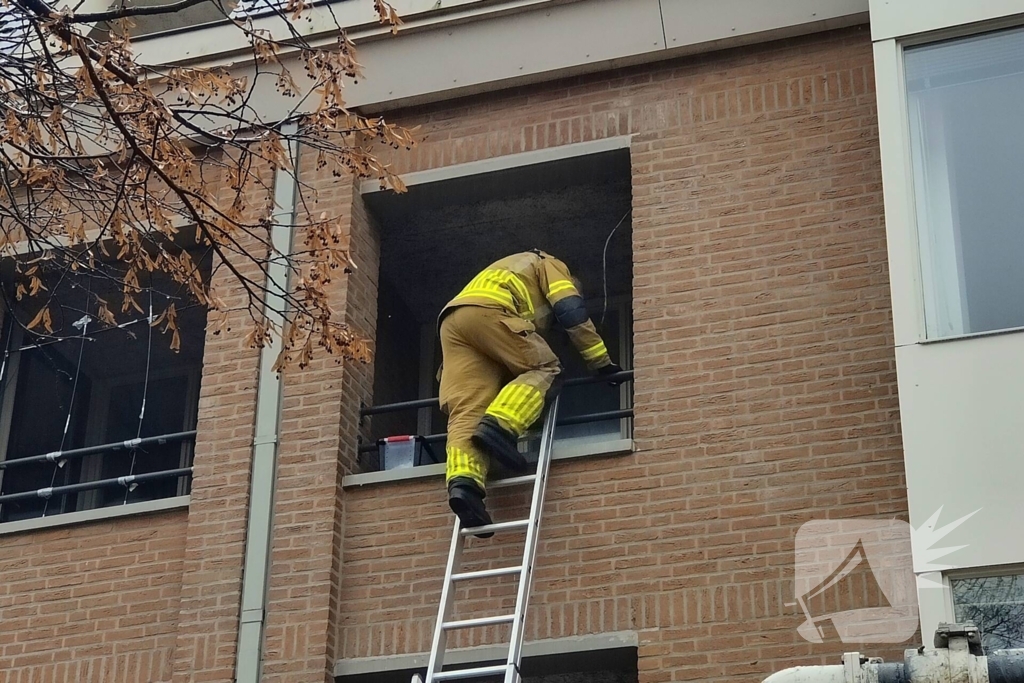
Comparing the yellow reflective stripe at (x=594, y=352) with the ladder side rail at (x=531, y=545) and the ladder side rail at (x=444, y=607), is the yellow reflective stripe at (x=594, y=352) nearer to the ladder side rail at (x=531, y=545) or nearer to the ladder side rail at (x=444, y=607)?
the ladder side rail at (x=531, y=545)

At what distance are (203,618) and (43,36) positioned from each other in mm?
3463

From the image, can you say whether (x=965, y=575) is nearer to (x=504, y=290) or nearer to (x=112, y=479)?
(x=504, y=290)

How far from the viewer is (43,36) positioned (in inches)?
283

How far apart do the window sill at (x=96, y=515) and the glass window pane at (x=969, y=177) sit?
14.8 feet

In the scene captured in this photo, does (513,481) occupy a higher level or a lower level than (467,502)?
higher

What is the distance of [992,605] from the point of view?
7.29 meters

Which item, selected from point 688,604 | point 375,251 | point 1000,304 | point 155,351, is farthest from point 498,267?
point 155,351

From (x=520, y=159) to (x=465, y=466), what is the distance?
2.24 metres

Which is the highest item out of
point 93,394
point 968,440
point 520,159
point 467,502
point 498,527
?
point 520,159

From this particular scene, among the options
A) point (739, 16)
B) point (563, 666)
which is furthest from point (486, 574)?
point (739, 16)

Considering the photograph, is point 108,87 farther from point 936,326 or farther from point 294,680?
point 936,326

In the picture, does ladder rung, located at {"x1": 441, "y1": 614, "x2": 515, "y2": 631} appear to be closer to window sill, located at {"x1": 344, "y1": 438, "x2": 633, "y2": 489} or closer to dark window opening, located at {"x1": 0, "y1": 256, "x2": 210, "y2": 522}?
window sill, located at {"x1": 344, "y1": 438, "x2": 633, "y2": 489}

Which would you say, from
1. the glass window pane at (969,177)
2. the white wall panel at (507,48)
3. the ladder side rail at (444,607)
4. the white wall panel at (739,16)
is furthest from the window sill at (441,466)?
the white wall panel at (739,16)

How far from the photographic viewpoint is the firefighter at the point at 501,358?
873cm
